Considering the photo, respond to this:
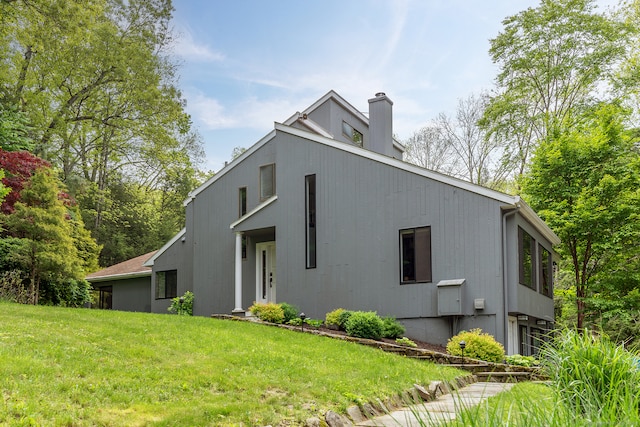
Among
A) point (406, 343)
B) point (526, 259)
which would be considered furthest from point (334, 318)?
point (526, 259)

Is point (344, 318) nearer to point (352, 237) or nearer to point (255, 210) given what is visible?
point (352, 237)

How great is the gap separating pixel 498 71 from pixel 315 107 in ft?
37.9

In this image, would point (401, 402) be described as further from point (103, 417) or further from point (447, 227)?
point (447, 227)

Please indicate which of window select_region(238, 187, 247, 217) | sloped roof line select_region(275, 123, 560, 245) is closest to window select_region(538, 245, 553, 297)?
sloped roof line select_region(275, 123, 560, 245)

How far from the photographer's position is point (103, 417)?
219 inches

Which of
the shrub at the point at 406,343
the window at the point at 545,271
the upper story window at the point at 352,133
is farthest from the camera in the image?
the upper story window at the point at 352,133

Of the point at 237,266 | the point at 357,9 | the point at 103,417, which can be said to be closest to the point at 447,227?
the point at 237,266

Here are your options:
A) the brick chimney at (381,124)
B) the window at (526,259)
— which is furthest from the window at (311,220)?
the window at (526,259)

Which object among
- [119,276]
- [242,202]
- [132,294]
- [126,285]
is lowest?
[132,294]

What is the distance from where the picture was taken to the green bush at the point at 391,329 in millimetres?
13889

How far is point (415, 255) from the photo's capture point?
1491cm

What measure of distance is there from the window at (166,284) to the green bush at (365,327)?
32.3ft

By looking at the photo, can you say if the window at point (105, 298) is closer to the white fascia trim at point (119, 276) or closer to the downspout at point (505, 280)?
the white fascia trim at point (119, 276)

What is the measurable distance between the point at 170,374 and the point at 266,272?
35.4 feet
